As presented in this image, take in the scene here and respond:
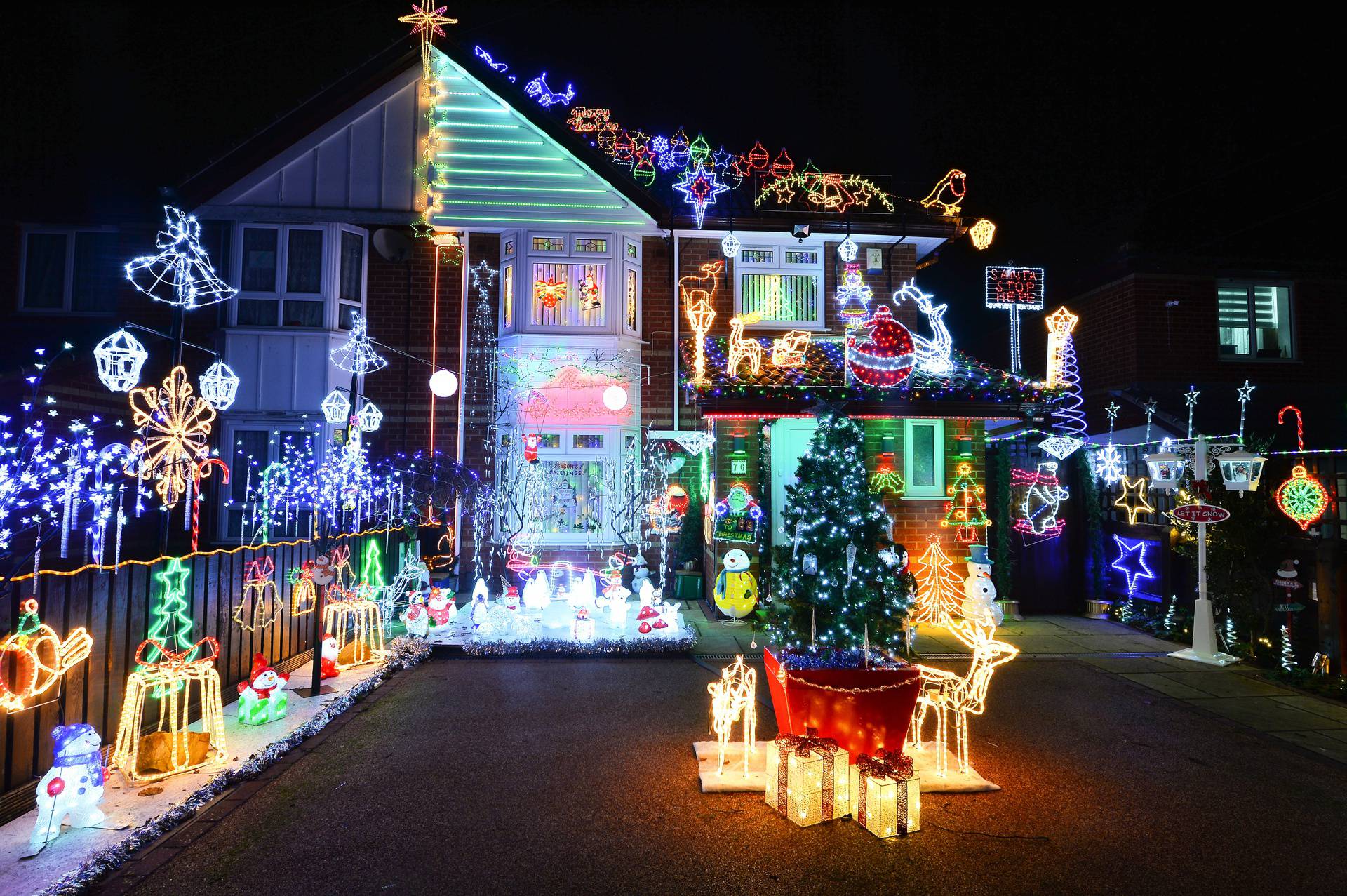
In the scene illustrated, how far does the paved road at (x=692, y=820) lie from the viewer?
378 cm

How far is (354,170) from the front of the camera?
12.4 meters

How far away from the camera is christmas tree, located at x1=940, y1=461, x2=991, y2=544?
11.3 m

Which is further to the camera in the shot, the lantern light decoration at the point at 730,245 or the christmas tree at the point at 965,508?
the lantern light decoration at the point at 730,245

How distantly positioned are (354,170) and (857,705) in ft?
41.7

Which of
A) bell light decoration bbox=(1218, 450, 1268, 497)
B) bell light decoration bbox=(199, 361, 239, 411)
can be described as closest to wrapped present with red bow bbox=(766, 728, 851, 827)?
bell light decoration bbox=(199, 361, 239, 411)

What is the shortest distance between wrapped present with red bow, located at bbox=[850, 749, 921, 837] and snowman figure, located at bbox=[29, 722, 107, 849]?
16.0 feet

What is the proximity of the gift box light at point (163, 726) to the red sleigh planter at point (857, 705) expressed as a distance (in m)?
4.51

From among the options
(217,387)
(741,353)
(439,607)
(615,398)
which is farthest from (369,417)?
(741,353)

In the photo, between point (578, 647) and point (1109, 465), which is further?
point (1109, 465)

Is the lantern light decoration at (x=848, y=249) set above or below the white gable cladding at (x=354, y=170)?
below

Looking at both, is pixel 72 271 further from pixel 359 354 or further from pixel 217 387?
pixel 217 387

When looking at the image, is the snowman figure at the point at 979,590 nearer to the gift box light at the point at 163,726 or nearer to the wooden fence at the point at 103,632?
the gift box light at the point at 163,726

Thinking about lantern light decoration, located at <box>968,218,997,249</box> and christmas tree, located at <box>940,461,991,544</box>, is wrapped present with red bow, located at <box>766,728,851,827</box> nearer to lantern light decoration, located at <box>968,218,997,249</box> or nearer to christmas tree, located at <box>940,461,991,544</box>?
christmas tree, located at <box>940,461,991,544</box>

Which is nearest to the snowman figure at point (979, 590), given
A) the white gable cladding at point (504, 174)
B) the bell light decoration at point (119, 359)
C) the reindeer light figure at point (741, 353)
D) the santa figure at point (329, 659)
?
the reindeer light figure at point (741, 353)
